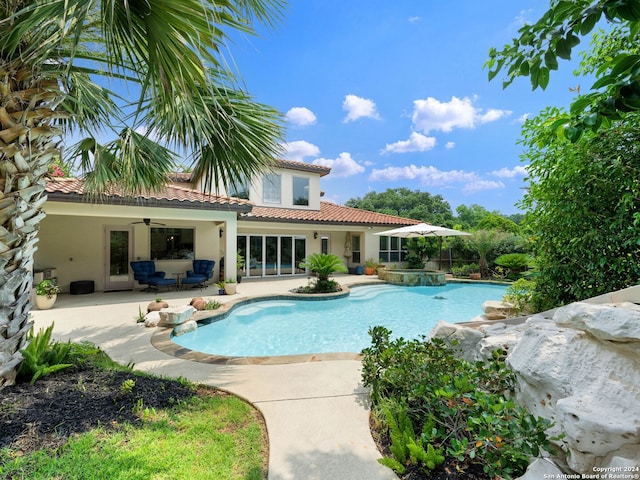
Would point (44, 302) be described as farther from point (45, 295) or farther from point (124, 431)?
point (124, 431)

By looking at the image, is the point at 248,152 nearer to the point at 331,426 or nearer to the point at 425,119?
the point at 331,426

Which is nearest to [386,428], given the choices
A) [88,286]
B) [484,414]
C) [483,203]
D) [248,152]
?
[484,414]

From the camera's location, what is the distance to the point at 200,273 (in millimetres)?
13781

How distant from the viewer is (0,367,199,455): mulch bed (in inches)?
112

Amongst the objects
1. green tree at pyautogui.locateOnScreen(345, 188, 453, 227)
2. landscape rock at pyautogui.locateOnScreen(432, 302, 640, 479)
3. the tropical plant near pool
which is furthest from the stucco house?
green tree at pyautogui.locateOnScreen(345, 188, 453, 227)

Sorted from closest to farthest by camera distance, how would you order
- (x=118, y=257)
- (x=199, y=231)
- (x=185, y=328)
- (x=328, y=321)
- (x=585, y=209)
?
(x=585, y=209)
(x=185, y=328)
(x=328, y=321)
(x=118, y=257)
(x=199, y=231)

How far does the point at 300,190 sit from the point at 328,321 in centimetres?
1102

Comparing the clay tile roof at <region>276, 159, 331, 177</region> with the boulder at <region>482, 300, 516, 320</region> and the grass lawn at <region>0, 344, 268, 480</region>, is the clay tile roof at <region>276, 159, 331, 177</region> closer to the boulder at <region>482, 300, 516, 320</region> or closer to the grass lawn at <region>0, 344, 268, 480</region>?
the boulder at <region>482, 300, 516, 320</region>

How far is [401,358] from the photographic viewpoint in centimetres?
381

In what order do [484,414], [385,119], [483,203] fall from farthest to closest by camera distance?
1. [483,203]
2. [385,119]
3. [484,414]

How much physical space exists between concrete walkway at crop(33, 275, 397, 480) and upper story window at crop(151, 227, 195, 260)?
6.03 meters

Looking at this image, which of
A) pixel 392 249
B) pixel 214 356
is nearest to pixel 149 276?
pixel 214 356

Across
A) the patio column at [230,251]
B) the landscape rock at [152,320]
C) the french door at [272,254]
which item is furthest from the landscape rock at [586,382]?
the french door at [272,254]

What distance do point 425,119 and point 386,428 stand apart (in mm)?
27826
